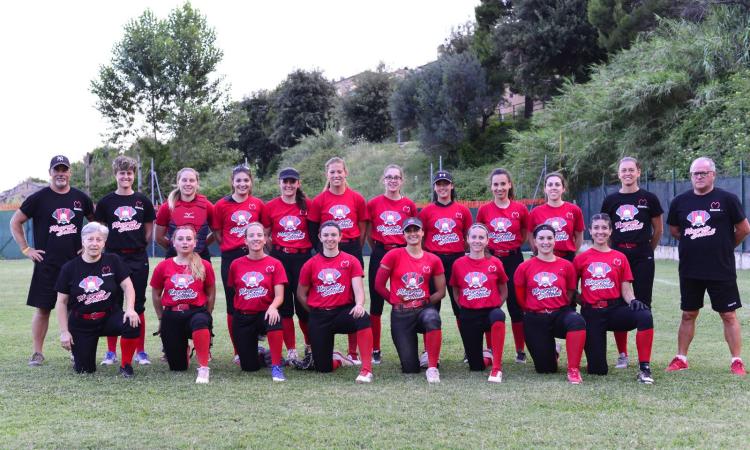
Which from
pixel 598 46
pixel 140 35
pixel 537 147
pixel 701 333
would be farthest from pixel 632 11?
pixel 701 333

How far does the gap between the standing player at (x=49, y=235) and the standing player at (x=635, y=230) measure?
4.65 metres

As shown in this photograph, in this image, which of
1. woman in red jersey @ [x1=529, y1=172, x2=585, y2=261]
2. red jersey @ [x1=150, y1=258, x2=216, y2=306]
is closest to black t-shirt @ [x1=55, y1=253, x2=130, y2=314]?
red jersey @ [x1=150, y1=258, x2=216, y2=306]

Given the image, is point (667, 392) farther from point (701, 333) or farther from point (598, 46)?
point (598, 46)

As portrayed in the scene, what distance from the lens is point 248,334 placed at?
614 cm

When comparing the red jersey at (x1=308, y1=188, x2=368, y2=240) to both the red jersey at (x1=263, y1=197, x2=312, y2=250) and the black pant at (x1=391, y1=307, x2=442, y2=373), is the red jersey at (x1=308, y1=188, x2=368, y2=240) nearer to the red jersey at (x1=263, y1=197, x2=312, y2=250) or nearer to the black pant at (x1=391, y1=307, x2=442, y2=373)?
the red jersey at (x1=263, y1=197, x2=312, y2=250)

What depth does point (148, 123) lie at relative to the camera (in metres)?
35.8

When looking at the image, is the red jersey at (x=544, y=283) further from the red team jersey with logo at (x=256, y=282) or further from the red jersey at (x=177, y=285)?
the red jersey at (x=177, y=285)

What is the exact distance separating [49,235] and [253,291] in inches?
75.2

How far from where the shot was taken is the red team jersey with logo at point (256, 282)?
618 centimetres

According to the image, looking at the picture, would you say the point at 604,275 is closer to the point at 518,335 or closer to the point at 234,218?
the point at 518,335

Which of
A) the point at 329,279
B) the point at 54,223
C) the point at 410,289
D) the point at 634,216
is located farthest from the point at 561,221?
the point at 54,223

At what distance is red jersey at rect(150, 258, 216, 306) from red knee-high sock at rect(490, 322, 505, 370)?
233 cm

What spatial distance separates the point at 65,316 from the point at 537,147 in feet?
69.9

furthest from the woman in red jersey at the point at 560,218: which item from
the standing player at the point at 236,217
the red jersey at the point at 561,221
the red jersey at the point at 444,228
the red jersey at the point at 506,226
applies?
the standing player at the point at 236,217
